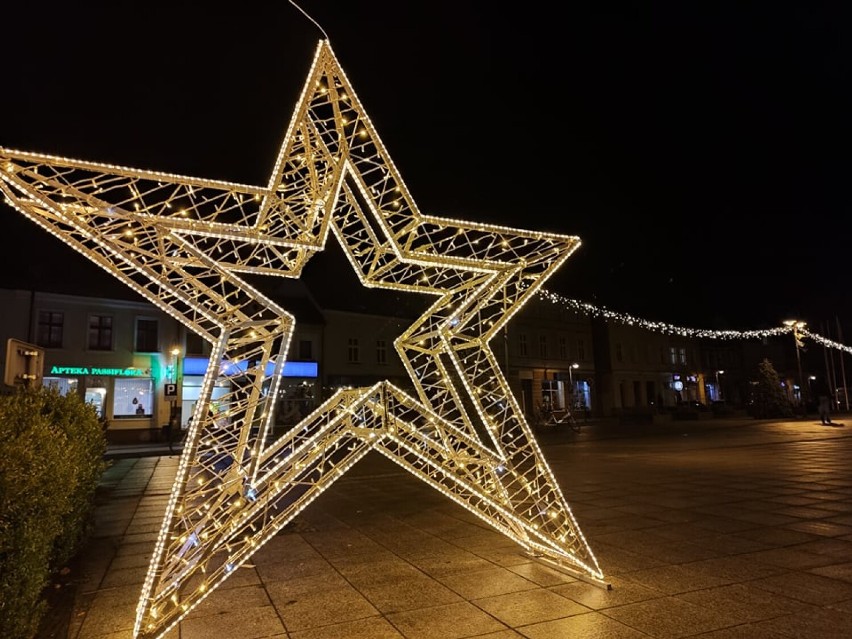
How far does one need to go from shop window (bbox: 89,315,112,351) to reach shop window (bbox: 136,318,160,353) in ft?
4.53

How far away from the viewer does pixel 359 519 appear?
9133mm

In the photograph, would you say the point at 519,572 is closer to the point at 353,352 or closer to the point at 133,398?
the point at 133,398

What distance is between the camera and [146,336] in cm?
3112

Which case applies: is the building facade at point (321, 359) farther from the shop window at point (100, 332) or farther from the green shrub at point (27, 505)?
the green shrub at point (27, 505)

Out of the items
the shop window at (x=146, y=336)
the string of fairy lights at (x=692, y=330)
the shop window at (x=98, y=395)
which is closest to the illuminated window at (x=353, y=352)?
the shop window at (x=146, y=336)

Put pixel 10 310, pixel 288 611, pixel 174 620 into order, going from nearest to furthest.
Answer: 1. pixel 174 620
2. pixel 288 611
3. pixel 10 310

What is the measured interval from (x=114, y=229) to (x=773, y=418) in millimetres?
42987

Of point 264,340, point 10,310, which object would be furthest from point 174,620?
point 10,310

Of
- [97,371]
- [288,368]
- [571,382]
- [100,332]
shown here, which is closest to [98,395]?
[97,371]

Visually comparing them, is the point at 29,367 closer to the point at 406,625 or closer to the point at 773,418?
the point at 406,625

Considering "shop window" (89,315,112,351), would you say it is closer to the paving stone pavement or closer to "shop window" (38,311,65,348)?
"shop window" (38,311,65,348)

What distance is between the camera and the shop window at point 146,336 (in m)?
30.9

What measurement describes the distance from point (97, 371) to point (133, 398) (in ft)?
7.69

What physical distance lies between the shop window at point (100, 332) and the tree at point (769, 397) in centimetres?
4166
